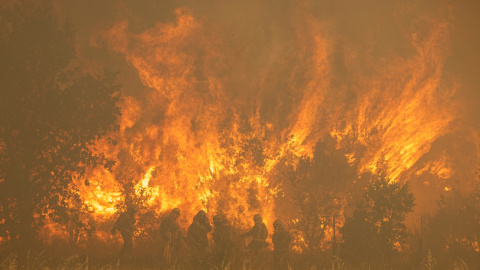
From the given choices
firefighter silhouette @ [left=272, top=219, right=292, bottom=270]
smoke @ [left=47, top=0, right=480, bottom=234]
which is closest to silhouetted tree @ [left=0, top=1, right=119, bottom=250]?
firefighter silhouette @ [left=272, top=219, right=292, bottom=270]

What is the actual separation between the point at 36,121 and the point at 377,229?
56.2ft

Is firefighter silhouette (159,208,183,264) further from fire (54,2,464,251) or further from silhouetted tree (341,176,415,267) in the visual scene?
fire (54,2,464,251)

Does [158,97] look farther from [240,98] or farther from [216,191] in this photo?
[216,191]

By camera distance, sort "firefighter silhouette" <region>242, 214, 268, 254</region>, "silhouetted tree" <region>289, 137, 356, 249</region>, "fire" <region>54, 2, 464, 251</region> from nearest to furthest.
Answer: "firefighter silhouette" <region>242, 214, 268, 254</region>, "silhouetted tree" <region>289, 137, 356, 249</region>, "fire" <region>54, 2, 464, 251</region>

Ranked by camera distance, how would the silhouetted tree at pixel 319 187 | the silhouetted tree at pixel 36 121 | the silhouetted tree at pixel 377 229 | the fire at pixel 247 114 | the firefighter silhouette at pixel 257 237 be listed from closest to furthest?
the silhouetted tree at pixel 377 229 → the silhouetted tree at pixel 36 121 → the firefighter silhouette at pixel 257 237 → the silhouetted tree at pixel 319 187 → the fire at pixel 247 114

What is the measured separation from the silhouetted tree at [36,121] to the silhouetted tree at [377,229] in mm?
12802

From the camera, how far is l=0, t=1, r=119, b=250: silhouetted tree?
17219mm

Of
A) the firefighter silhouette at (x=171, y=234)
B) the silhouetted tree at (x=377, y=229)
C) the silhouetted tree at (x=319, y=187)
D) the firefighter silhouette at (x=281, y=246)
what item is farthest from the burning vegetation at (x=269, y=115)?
the silhouetted tree at (x=377, y=229)

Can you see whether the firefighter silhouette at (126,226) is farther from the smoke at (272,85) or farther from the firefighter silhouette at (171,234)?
the smoke at (272,85)

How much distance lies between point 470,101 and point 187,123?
94.6 ft

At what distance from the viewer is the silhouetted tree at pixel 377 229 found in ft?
54.4

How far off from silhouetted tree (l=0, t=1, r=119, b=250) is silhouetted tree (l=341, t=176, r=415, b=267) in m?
12.8

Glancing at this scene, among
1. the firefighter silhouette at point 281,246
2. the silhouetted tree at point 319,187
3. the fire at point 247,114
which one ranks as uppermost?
the fire at point 247,114

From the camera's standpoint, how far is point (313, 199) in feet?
78.1
